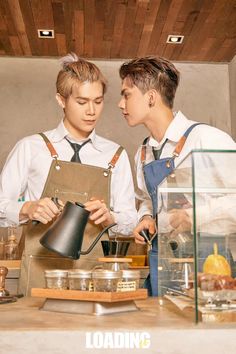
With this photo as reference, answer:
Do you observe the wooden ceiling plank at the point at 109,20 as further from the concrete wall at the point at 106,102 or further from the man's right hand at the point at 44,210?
the man's right hand at the point at 44,210

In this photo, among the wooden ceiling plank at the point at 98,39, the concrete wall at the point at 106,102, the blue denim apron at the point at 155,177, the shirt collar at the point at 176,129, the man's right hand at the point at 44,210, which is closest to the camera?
the man's right hand at the point at 44,210

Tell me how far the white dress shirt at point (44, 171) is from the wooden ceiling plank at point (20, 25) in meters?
1.78

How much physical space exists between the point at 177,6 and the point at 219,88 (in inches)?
49.3

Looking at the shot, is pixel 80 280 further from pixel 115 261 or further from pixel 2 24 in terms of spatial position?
pixel 2 24

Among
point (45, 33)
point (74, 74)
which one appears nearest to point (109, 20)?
point (45, 33)

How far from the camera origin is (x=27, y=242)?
1659 millimetres

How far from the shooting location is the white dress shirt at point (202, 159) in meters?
0.88

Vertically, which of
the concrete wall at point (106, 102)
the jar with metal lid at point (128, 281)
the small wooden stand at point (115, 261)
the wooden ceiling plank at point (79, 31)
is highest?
the wooden ceiling plank at point (79, 31)

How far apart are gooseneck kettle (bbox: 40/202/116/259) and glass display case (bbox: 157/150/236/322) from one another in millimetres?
214

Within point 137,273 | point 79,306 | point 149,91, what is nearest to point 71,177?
point 149,91

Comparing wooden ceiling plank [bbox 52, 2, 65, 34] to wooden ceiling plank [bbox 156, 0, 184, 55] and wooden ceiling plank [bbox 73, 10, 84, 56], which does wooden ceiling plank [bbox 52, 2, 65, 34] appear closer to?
wooden ceiling plank [bbox 73, 10, 84, 56]

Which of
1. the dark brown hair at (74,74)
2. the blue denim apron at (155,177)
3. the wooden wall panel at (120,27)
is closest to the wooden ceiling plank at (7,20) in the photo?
the wooden wall panel at (120,27)

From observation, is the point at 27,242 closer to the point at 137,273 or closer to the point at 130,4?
the point at 137,273

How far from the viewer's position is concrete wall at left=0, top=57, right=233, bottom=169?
13.8 feet
